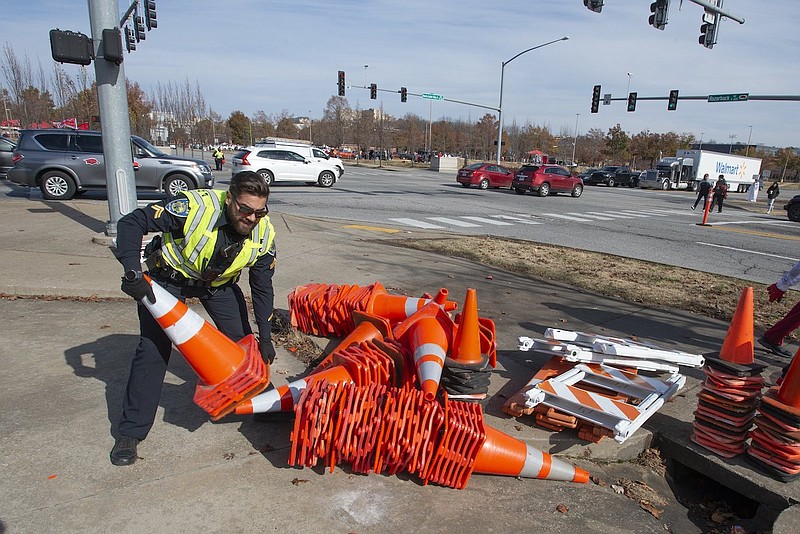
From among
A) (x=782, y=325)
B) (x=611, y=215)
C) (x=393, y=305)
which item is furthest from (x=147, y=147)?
(x=611, y=215)

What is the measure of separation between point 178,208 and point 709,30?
22142 millimetres

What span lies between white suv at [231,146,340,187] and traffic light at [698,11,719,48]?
1573cm

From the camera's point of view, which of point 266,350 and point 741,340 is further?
point 266,350

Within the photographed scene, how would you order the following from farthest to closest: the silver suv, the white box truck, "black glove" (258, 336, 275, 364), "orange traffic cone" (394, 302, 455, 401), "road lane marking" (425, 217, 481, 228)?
the white box truck → "road lane marking" (425, 217, 481, 228) → the silver suv → "black glove" (258, 336, 275, 364) → "orange traffic cone" (394, 302, 455, 401)

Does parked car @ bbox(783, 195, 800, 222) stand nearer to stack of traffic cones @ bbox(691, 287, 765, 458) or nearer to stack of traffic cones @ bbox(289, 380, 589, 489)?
stack of traffic cones @ bbox(691, 287, 765, 458)

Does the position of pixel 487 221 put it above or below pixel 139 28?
below

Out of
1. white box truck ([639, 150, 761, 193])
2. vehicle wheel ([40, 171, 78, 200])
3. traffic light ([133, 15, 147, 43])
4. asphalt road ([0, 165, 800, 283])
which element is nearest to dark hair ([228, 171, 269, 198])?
asphalt road ([0, 165, 800, 283])

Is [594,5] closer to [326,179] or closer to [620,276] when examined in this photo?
[620,276]

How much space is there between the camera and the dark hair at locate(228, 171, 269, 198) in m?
3.04

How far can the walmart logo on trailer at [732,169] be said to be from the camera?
159 feet

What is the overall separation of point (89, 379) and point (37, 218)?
28.2ft

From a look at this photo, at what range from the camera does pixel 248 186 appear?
304cm

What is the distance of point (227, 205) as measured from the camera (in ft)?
10.4

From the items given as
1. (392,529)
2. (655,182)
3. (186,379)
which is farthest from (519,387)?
(655,182)
